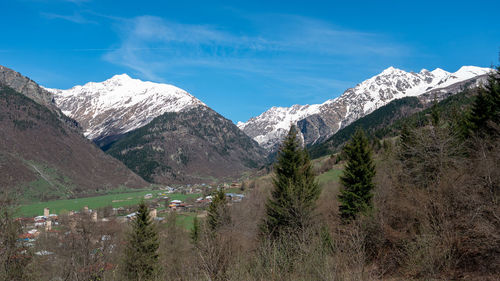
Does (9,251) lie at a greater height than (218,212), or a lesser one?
greater

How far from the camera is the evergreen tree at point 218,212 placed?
145ft

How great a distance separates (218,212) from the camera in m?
45.1

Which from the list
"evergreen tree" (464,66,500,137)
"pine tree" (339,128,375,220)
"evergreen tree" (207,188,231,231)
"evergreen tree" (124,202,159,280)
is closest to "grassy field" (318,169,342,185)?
"evergreen tree" (207,188,231,231)

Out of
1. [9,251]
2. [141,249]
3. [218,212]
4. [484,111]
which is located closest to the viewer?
[9,251]

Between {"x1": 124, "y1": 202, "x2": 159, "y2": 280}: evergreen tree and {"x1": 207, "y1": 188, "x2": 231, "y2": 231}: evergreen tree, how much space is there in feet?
28.9

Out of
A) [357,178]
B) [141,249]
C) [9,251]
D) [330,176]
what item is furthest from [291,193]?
[330,176]

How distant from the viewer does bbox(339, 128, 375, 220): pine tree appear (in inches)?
1348

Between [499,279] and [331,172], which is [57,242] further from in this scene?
[331,172]

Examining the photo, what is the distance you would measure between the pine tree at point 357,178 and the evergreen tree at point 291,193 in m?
3.60

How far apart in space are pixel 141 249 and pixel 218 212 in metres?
12.1

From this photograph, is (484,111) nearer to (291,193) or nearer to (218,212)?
(291,193)

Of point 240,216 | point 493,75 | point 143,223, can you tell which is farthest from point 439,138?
point 240,216

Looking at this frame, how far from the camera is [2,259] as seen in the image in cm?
1430

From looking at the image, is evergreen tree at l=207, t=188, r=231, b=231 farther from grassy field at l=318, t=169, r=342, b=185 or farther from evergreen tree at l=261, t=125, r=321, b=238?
grassy field at l=318, t=169, r=342, b=185
